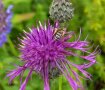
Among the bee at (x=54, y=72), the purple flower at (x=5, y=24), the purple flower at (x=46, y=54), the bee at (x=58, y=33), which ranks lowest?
the bee at (x=54, y=72)

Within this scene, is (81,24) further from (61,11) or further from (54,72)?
(54,72)

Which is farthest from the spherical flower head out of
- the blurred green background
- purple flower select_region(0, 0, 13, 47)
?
purple flower select_region(0, 0, 13, 47)

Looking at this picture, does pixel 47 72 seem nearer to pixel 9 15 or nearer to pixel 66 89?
pixel 66 89

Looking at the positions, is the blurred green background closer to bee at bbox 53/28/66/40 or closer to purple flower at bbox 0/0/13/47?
purple flower at bbox 0/0/13/47

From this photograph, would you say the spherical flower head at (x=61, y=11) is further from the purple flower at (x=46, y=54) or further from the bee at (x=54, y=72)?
the bee at (x=54, y=72)

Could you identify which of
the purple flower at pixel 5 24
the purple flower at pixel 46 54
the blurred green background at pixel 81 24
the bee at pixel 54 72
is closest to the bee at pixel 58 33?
the purple flower at pixel 46 54

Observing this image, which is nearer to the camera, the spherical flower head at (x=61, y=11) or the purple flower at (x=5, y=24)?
the spherical flower head at (x=61, y=11)

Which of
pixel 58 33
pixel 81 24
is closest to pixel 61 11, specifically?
pixel 58 33

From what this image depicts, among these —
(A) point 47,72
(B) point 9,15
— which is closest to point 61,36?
(A) point 47,72

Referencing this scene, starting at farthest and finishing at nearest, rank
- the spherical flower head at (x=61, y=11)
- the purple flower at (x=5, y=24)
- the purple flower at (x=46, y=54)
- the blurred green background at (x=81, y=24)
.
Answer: the purple flower at (x=5, y=24), the blurred green background at (x=81, y=24), the spherical flower head at (x=61, y=11), the purple flower at (x=46, y=54)

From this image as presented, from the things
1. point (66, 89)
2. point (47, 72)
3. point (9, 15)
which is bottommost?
point (66, 89)

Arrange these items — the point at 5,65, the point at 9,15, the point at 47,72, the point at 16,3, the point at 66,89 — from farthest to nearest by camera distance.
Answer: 1. the point at 16,3
2. the point at 9,15
3. the point at 5,65
4. the point at 66,89
5. the point at 47,72
